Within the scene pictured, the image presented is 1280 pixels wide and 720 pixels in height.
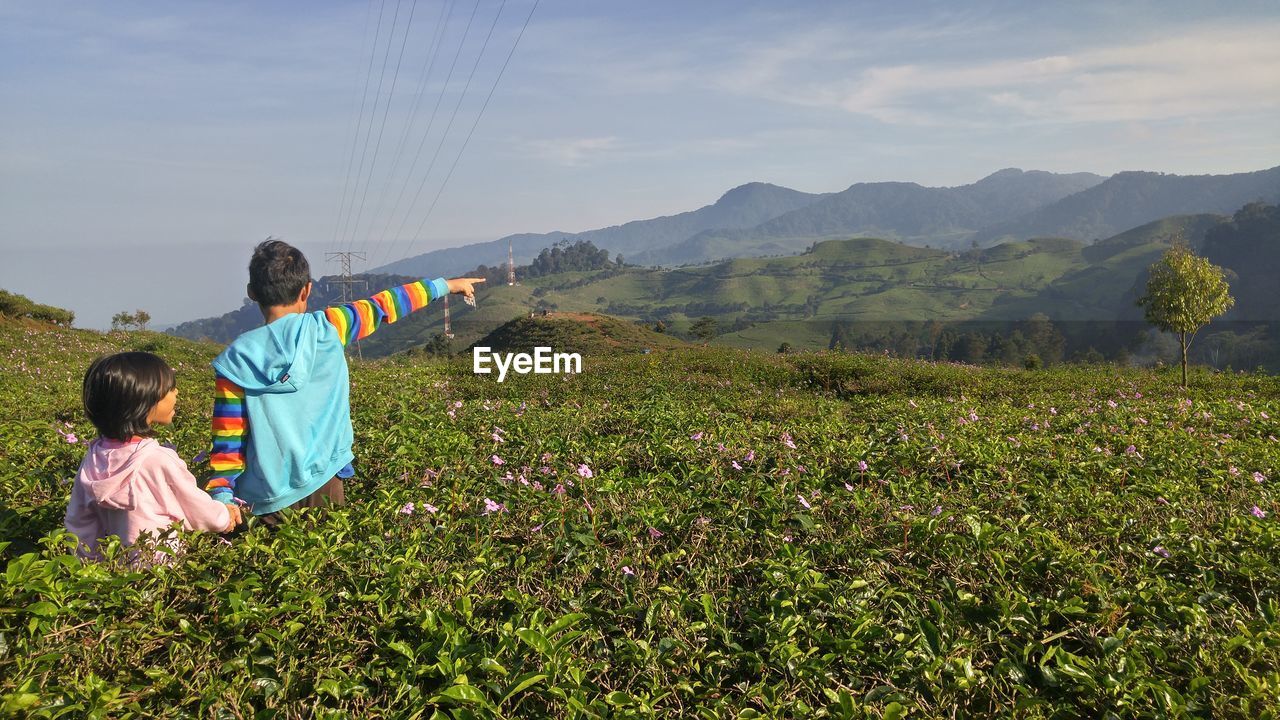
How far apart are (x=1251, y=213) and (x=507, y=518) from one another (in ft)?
800

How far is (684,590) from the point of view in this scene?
333 cm

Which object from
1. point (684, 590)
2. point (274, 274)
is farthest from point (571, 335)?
point (684, 590)

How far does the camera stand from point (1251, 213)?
176 m

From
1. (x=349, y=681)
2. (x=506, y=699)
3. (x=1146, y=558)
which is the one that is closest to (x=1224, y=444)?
(x=1146, y=558)

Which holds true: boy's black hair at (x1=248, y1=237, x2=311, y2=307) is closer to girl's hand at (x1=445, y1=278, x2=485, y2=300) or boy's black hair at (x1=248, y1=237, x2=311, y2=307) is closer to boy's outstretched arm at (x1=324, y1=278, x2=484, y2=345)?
boy's outstretched arm at (x1=324, y1=278, x2=484, y2=345)

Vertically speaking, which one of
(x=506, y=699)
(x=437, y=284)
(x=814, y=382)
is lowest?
(x=814, y=382)

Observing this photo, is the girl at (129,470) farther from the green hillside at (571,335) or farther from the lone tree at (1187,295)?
the green hillside at (571,335)

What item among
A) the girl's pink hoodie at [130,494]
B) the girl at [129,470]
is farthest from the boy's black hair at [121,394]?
the girl's pink hoodie at [130,494]

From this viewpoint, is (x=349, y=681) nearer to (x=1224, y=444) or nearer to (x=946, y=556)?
(x=946, y=556)

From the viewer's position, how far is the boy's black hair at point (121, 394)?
315 cm

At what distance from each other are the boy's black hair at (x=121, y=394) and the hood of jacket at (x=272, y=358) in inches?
12.6

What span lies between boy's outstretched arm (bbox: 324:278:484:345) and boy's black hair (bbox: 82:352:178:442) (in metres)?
1.00

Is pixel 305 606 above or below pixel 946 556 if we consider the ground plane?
above

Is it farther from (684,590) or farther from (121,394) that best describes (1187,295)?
(121,394)
